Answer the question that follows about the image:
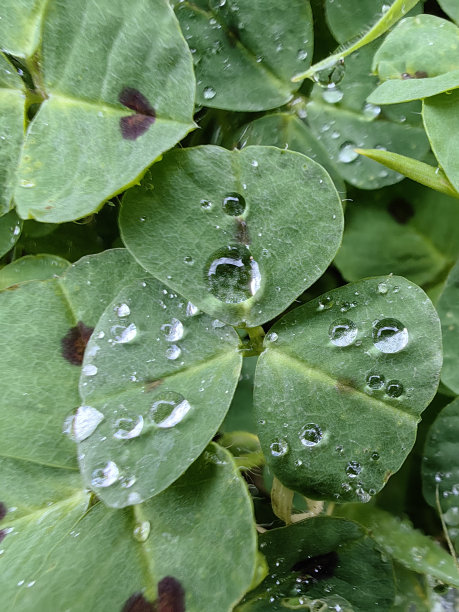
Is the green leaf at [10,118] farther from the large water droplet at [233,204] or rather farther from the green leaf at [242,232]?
the large water droplet at [233,204]

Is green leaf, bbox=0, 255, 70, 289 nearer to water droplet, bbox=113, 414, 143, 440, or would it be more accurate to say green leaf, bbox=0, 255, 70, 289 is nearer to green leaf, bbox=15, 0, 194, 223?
green leaf, bbox=15, 0, 194, 223

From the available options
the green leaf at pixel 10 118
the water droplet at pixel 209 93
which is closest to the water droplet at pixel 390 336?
the water droplet at pixel 209 93

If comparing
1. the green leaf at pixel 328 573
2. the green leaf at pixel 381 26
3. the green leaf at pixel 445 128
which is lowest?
the green leaf at pixel 328 573

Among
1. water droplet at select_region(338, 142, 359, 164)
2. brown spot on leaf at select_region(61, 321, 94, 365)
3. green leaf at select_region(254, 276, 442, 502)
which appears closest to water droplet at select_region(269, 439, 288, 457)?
green leaf at select_region(254, 276, 442, 502)

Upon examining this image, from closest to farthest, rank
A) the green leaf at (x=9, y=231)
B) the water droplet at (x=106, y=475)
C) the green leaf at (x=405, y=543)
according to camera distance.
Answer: the water droplet at (x=106, y=475)
the green leaf at (x=405, y=543)
the green leaf at (x=9, y=231)

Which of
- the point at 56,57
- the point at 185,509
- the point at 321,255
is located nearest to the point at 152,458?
the point at 185,509

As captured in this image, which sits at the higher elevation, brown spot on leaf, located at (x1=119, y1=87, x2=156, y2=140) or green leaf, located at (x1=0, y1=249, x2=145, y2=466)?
brown spot on leaf, located at (x1=119, y1=87, x2=156, y2=140)

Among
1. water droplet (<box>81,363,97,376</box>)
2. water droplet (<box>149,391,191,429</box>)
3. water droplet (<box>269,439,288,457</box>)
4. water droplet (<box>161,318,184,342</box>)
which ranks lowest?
water droplet (<box>269,439,288,457</box>)
